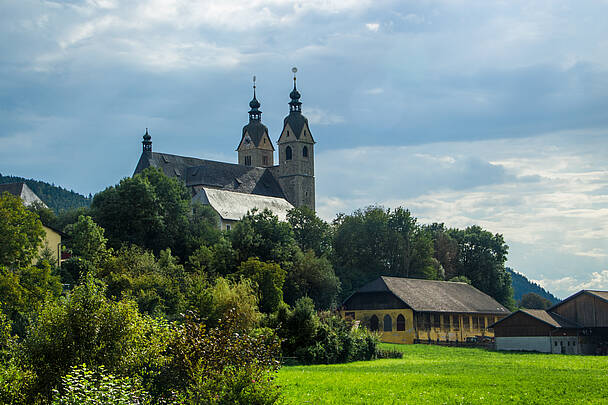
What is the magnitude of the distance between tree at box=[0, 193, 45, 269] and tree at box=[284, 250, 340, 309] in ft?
95.9

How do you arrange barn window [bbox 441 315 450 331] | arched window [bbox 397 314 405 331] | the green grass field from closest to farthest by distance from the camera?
the green grass field, arched window [bbox 397 314 405 331], barn window [bbox 441 315 450 331]

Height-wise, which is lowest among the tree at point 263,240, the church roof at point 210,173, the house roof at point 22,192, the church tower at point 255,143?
the tree at point 263,240

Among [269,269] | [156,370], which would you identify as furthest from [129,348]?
[269,269]

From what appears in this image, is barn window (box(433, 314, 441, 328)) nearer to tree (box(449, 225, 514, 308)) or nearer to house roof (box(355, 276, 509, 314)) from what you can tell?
house roof (box(355, 276, 509, 314))

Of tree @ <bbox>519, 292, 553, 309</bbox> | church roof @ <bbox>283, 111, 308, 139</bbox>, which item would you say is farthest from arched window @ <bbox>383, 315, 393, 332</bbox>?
church roof @ <bbox>283, 111, 308, 139</bbox>

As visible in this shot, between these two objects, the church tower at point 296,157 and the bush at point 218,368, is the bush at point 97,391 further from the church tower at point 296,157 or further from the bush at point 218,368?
the church tower at point 296,157

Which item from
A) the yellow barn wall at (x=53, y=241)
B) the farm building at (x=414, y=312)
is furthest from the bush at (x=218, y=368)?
the farm building at (x=414, y=312)

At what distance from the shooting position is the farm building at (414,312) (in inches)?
2894

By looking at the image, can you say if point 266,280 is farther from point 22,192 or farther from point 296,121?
point 296,121

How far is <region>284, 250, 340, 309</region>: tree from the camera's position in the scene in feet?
243

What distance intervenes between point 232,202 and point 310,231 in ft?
68.5

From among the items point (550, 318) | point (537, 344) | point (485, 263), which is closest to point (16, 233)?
point (537, 344)

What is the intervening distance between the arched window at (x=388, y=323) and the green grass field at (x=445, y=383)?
3039 cm

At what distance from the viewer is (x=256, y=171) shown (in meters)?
140
